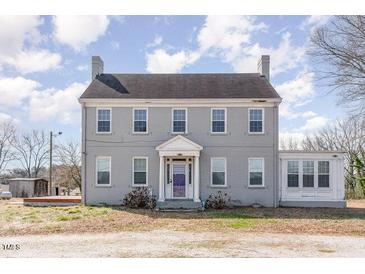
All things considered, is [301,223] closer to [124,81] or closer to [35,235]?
[35,235]

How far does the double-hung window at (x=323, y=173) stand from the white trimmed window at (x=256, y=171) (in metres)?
3.32

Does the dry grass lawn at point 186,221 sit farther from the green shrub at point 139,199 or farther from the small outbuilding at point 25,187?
the small outbuilding at point 25,187

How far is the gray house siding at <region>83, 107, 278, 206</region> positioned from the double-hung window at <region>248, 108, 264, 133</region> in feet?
0.80

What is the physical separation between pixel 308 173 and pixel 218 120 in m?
5.95

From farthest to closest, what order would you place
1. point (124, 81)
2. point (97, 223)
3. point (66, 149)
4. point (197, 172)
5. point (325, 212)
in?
point (66, 149) → point (124, 81) → point (197, 172) → point (325, 212) → point (97, 223)

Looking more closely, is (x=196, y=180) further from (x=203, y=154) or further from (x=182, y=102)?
(x=182, y=102)

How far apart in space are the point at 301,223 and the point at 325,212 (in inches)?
174

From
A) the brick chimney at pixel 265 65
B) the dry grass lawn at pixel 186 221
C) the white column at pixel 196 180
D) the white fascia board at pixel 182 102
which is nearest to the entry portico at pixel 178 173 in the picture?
the white column at pixel 196 180

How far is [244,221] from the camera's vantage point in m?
15.7

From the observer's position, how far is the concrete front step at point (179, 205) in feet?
65.6

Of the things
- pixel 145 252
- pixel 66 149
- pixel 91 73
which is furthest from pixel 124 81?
pixel 66 149

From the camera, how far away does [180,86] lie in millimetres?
22875

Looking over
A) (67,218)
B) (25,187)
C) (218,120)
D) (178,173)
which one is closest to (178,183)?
(178,173)

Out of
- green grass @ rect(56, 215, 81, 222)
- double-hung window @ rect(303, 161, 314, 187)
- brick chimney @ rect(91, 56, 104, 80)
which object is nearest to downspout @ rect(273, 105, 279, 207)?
double-hung window @ rect(303, 161, 314, 187)
